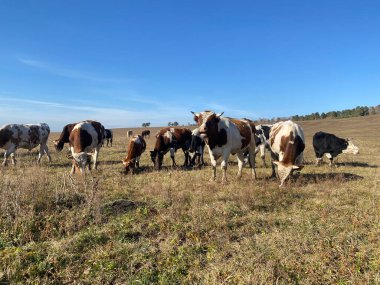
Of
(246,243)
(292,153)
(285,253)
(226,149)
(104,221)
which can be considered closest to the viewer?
(285,253)

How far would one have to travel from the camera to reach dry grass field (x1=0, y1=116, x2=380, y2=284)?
4746 millimetres

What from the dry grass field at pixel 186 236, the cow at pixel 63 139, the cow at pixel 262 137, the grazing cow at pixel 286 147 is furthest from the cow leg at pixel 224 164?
the cow at pixel 63 139

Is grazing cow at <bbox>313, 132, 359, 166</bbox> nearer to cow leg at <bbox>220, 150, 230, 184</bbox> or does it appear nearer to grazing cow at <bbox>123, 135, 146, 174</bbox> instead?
cow leg at <bbox>220, 150, 230, 184</bbox>

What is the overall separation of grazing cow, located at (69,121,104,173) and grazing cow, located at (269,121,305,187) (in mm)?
7150

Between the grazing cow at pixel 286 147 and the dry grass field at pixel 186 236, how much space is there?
1.16m

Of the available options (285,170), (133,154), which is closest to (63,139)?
(133,154)

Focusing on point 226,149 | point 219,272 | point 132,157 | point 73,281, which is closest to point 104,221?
point 73,281

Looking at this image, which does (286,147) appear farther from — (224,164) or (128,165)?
(128,165)

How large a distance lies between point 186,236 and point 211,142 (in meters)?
5.68

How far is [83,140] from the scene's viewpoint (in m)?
13.4

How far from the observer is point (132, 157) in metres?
14.1

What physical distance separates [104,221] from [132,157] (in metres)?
7.51

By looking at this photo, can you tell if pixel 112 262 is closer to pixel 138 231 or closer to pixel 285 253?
pixel 138 231

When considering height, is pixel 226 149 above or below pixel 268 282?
above
